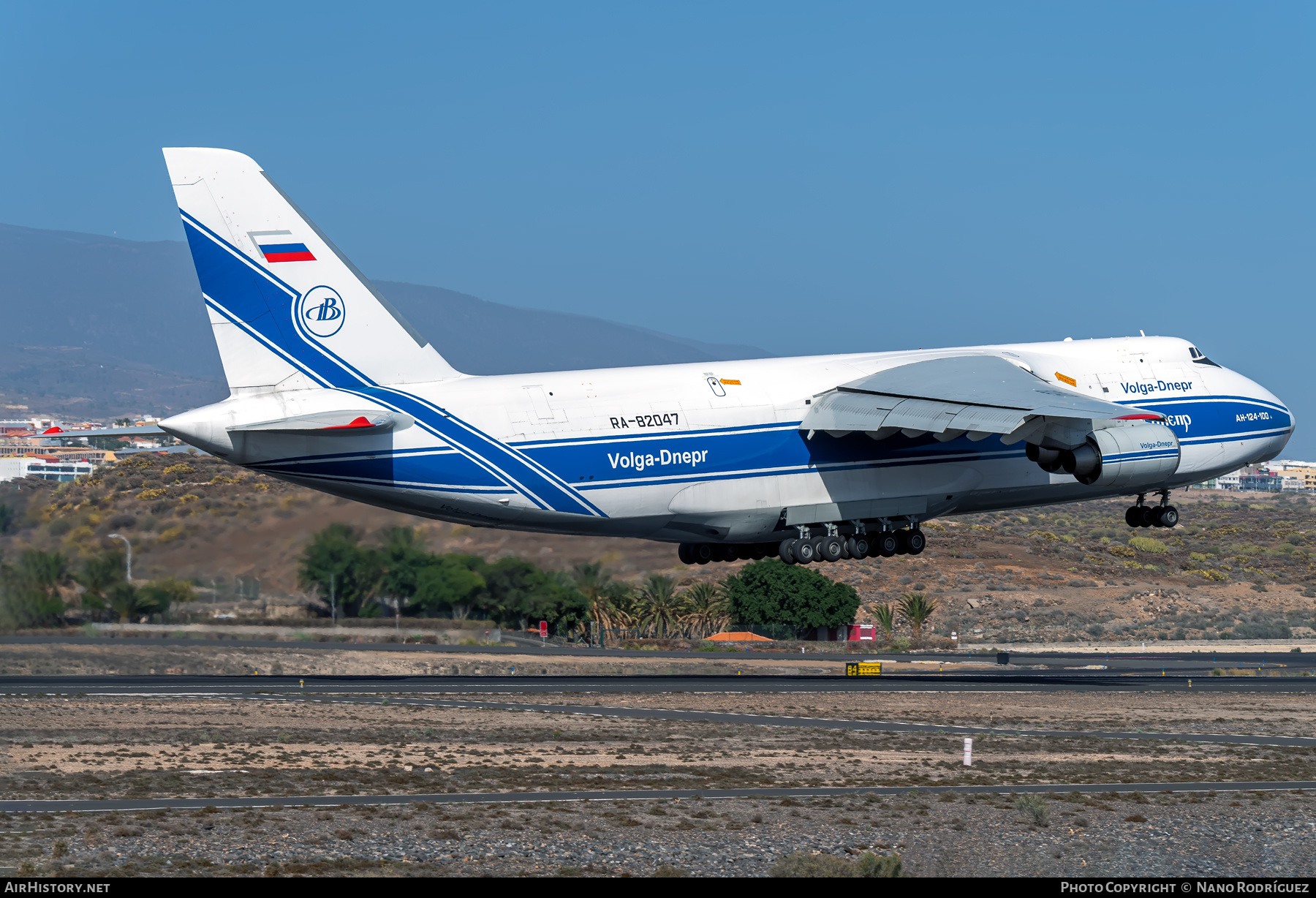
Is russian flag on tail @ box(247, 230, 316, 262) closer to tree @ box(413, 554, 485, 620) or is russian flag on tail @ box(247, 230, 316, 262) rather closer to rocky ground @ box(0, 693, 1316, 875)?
rocky ground @ box(0, 693, 1316, 875)

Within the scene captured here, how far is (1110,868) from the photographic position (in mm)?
18562

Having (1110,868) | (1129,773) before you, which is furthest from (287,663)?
(1110,868)

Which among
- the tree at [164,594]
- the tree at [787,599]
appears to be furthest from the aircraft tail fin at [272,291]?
the tree at [787,599]

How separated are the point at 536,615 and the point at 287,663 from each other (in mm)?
7172

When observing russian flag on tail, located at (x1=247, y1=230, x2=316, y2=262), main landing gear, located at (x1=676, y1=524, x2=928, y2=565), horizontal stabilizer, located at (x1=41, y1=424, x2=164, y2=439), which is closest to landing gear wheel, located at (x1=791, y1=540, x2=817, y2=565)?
main landing gear, located at (x1=676, y1=524, x2=928, y2=565)

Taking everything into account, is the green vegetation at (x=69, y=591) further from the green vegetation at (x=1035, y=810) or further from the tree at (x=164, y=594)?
the green vegetation at (x=1035, y=810)

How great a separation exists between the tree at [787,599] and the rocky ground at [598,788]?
26861mm

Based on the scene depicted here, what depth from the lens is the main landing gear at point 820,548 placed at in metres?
29.0

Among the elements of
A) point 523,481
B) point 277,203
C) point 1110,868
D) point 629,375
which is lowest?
point 1110,868

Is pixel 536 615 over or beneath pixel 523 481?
beneath

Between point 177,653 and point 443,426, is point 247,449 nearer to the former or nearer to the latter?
point 443,426

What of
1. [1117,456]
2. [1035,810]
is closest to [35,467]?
[1117,456]

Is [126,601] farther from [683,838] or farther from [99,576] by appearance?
[683,838]

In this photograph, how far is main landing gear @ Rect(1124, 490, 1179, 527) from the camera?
3262cm
